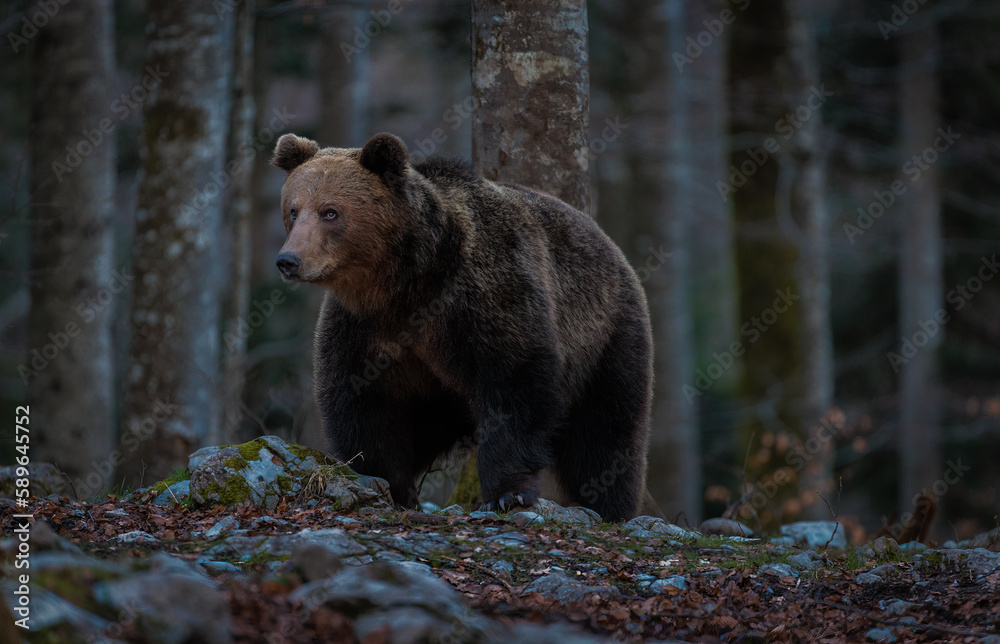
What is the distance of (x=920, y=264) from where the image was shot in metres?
17.2

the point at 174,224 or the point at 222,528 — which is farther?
the point at 174,224

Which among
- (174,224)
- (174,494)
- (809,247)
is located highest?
(174,224)

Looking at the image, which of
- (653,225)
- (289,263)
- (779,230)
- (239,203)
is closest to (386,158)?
(289,263)

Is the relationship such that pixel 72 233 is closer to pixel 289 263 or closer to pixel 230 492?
pixel 289 263

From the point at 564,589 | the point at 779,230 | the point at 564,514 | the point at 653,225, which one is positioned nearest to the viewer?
the point at 564,589

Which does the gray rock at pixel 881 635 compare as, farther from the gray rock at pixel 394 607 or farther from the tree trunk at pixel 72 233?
the tree trunk at pixel 72 233

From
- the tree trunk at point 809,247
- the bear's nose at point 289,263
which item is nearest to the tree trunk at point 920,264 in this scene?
the tree trunk at point 809,247

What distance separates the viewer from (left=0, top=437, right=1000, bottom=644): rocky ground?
3.04 meters

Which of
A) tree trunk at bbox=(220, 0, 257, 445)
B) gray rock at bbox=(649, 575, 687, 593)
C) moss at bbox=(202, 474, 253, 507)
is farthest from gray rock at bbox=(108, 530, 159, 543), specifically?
tree trunk at bbox=(220, 0, 257, 445)

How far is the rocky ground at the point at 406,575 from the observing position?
304 cm

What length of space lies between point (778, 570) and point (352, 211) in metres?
3.03

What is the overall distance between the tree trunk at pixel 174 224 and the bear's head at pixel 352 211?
3.95 metres

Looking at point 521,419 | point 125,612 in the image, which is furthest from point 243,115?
point 125,612

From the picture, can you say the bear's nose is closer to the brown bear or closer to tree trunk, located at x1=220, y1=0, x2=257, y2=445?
the brown bear
